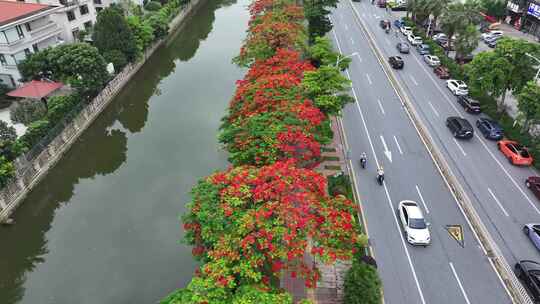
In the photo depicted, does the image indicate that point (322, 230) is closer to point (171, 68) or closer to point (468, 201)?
point (468, 201)

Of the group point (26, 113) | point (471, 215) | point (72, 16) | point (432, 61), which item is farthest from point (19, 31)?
point (432, 61)

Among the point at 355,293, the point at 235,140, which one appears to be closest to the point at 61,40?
the point at 235,140

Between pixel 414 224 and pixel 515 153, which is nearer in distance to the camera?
pixel 414 224

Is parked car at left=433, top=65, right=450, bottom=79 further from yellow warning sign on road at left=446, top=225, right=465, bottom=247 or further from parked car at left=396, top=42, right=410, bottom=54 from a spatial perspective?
yellow warning sign on road at left=446, top=225, right=465, bottom=247

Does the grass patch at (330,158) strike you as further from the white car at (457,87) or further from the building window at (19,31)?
the building window at (19,31)

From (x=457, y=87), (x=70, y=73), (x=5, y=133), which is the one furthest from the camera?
(x=457, y=87)

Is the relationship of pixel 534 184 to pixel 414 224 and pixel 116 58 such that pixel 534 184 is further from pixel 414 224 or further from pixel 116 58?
pixel 116 58

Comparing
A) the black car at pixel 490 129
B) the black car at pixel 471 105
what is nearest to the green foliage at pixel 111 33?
the black car at pixel 471 105
